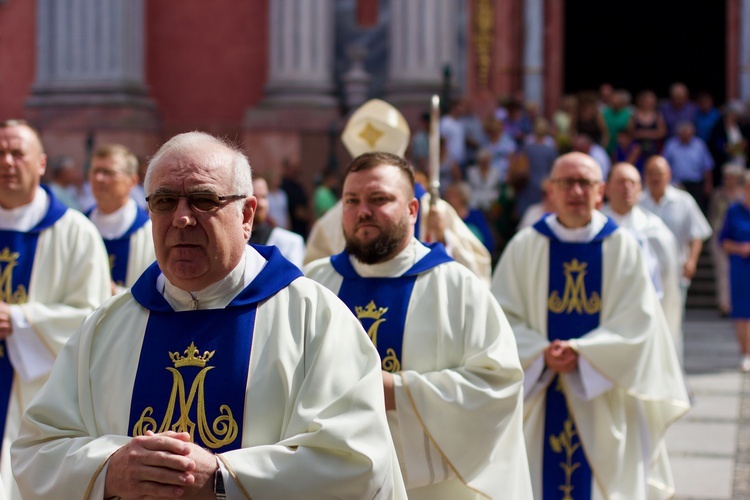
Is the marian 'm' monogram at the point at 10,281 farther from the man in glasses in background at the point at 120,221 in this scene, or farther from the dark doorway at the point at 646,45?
the dark doorway at the point at 646,45

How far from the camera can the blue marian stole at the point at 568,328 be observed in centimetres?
570

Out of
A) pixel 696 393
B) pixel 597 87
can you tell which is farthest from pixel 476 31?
pixel 696 393

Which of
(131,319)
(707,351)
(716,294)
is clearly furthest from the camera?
(716,294)

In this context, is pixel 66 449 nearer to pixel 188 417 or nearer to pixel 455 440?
pixel 188 417

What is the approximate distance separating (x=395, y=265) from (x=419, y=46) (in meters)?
11.3

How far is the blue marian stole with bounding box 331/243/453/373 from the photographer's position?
430 cm

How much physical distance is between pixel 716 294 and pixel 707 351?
287 cm

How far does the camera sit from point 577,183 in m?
5.72

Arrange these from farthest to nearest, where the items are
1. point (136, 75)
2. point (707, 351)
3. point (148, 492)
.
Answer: point (136, 75)
point (707, 351)
point (148, 492)

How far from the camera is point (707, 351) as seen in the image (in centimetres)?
1130

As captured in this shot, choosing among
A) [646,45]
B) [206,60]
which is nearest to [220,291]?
[206,60]

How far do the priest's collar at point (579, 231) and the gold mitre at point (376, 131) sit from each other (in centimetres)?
129

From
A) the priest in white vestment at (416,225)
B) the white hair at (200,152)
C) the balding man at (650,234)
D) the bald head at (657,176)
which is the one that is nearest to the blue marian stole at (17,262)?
the priest in white vestment at (416,225)

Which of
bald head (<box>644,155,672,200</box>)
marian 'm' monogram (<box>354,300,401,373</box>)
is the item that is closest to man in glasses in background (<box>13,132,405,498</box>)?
marian 'm' monogram (<box>354,300,401,373</box>)
